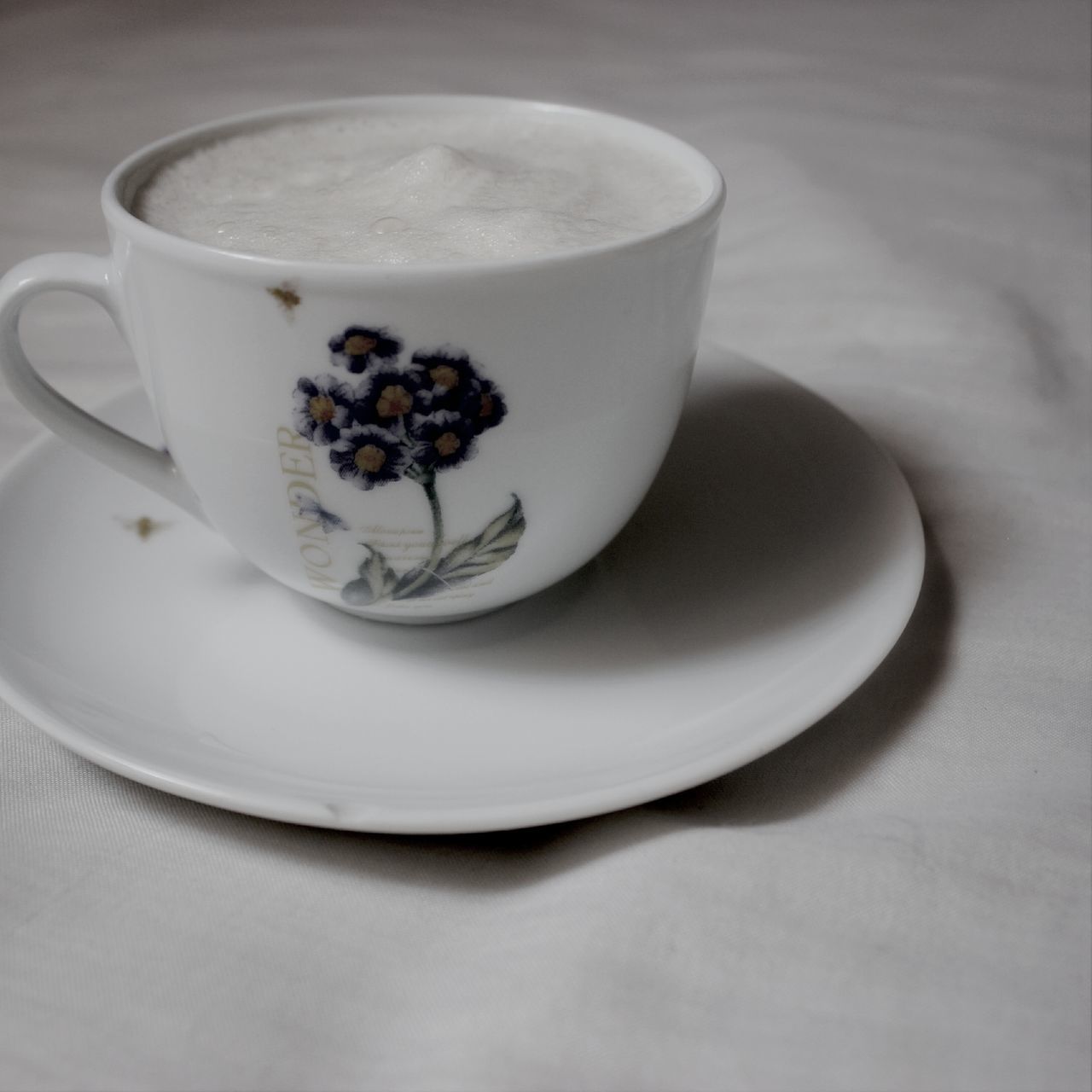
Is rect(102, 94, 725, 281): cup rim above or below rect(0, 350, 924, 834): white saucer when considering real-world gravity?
→ above

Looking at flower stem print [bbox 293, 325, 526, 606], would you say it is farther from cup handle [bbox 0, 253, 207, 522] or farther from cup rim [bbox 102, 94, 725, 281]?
cup handle [bbox 0, 253, 207, 522]

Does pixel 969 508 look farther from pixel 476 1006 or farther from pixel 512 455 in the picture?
pixel 476 1006

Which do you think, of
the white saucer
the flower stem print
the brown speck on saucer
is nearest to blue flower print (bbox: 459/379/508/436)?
the flower stem print

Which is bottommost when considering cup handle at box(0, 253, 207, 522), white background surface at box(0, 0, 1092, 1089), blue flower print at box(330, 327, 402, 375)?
white background surface at box(0, 0, 1092, 1089)

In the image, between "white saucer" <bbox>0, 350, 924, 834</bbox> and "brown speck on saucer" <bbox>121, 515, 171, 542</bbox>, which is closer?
"white saucer" <bbox>0, 350, 924, 834</bbox>

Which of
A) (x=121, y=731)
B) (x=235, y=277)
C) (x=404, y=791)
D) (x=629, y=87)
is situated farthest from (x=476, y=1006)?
(x=629, y=87)

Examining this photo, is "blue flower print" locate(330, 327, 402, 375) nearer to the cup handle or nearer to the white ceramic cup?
the white ceramic cup

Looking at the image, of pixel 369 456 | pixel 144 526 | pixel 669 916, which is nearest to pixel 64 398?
pixel 144 526

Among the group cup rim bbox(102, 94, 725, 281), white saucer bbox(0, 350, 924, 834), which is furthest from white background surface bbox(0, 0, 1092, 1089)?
cup rim bbox(102, 94, 725, 281)
